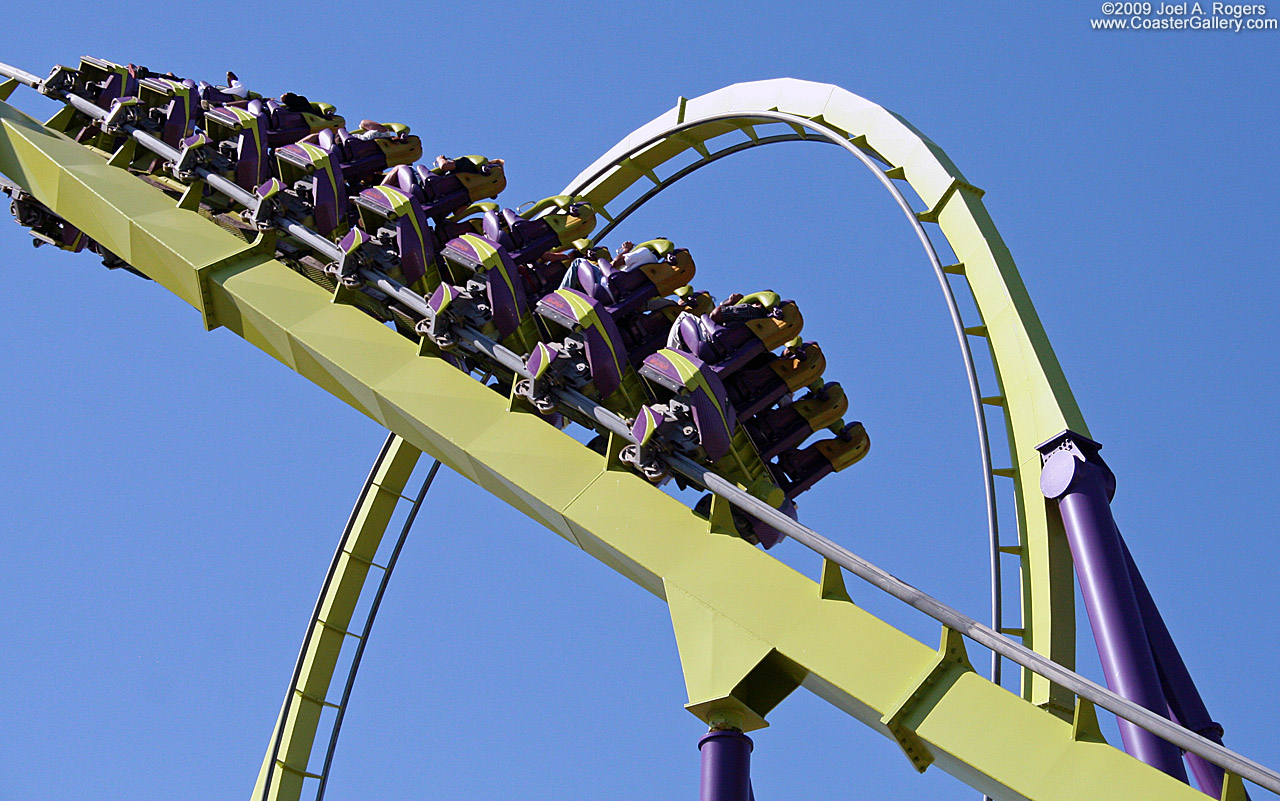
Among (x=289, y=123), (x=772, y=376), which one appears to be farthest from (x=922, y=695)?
(x=289, y=123)

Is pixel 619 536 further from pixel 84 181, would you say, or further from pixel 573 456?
pixel 84 181

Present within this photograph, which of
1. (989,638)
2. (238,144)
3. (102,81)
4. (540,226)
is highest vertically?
(102,81)

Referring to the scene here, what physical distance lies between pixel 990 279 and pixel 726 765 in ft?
13.1

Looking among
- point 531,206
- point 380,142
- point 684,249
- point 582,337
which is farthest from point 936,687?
point 380,142

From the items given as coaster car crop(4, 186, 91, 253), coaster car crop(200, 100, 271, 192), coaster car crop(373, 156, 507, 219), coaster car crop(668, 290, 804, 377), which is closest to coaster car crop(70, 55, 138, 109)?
coaster car crop(4, 186, 91, 253)

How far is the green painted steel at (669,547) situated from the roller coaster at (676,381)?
0.01 m

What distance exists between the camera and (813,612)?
6.11 metres

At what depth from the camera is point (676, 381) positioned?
7.23 m

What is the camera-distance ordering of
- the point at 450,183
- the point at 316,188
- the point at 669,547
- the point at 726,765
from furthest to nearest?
the point at 450,183, the point at 316,188, the point at 669,547, the point at 726,765

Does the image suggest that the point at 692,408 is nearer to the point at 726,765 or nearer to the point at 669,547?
the point at 669,547

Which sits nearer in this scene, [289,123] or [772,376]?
[772,376]

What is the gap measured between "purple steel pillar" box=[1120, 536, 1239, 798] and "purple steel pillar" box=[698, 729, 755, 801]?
2.45 metres

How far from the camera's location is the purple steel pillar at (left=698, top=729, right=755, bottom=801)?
19.2ft

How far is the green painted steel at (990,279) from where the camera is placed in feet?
25.0
